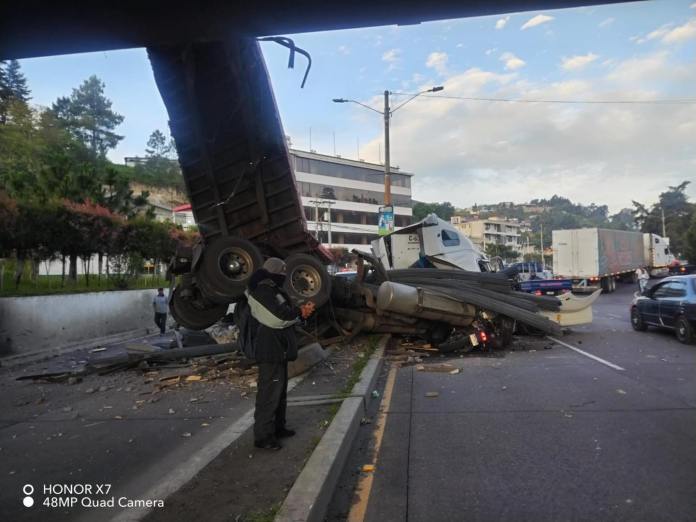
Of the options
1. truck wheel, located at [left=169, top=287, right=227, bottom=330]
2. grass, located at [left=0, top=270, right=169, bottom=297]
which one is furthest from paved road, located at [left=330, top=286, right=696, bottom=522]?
grass, located at [left=0, top=270, right=169, bottom=297]

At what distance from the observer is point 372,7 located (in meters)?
3.72

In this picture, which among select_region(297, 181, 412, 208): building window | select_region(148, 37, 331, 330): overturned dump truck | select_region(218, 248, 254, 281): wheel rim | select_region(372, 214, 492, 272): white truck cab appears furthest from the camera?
select_region(297, 181, 412, 208): building window

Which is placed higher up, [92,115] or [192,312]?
[92,115]

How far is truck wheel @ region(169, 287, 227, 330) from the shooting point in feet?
30.3

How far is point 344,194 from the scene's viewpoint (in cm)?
6869

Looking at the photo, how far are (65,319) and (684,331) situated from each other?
611 inches

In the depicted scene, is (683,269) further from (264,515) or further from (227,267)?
(264,515)

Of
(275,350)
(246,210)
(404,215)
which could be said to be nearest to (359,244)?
(404,215)

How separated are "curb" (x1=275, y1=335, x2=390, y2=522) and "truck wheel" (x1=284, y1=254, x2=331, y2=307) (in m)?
3.19

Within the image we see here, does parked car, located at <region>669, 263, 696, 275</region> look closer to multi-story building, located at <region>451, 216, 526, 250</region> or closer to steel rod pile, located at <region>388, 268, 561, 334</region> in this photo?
steel rod pile, located at <region>388, 268, 561, 334</region>

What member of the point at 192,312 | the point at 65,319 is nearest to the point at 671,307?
the point at 192,312

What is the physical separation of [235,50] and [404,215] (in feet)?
229

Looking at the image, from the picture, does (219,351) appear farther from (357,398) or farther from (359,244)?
(359,244)

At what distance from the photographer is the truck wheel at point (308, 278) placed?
923cm
